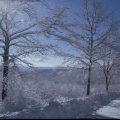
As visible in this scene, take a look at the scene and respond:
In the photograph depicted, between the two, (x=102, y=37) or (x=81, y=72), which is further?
(x=81, y=72)

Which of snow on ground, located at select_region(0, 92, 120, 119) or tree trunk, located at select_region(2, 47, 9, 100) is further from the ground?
tree trunk, located at select_region(2, 47, 9, 100)

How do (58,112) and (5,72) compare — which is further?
(5,72)

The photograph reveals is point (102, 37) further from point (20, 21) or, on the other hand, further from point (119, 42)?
point (20, 21)

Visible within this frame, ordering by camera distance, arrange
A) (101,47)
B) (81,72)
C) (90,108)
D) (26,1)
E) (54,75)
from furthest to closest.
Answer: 1. (54,75)
2. (81,72)
3. (101,47)
4. (26,1)
5. (90,108)

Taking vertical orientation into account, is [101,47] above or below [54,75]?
above

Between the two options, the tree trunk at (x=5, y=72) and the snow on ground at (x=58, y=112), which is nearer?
the snow on ground at (x=58, y=112)

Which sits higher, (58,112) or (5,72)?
(5,72)

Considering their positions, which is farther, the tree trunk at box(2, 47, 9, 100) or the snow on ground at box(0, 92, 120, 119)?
the tree trunk at box(2, 47, 9, 100)

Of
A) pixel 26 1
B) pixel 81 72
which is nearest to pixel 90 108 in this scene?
pixel 26 1

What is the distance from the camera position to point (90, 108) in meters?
14.4

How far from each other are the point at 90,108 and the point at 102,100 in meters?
4.15

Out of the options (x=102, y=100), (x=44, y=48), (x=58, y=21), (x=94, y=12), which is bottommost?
(x=102, y=100)

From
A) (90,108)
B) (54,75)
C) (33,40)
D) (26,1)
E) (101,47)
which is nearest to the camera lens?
(90,108)

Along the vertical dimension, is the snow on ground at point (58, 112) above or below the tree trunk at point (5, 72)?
below
